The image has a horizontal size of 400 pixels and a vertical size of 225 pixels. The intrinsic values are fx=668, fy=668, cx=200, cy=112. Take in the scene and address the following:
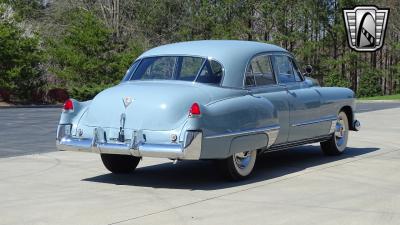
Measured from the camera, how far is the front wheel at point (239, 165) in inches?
328

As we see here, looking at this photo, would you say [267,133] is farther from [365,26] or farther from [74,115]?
[365,26]

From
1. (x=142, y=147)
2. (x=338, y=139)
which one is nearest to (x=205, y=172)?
(x=142, y=147)

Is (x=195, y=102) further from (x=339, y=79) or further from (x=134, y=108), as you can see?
(x=339, y=79)

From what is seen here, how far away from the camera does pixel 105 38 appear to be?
39844 mm

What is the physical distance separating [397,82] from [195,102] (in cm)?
5258

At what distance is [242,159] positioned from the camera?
28.3 ft

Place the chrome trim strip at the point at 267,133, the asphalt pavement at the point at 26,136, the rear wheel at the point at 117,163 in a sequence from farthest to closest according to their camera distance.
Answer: the asphalt pavement at the point at 26,136
the rear wheel at the point at 117,163
the chrome trim strip at the point at 267,133

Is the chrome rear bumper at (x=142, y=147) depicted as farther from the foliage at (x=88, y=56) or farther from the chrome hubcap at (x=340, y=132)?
the foliage at (x=88, y=56)

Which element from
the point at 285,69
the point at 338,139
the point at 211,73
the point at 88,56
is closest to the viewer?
the point at 211,73

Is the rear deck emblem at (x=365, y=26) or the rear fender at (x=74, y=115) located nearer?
the rear fender at (x=74, y=115)

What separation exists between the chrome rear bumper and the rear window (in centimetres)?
118

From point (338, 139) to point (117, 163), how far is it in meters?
3.90

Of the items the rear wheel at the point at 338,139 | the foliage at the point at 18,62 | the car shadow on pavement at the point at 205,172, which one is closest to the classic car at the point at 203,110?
the car shadow on pavement at the point at 205,172

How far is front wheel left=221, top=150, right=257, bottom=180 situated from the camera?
8.33 meters
